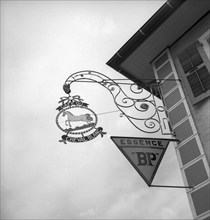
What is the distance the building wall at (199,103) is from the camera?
227 inches

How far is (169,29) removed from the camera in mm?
7602

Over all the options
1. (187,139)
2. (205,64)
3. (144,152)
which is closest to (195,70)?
(205,64)

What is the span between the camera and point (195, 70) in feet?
21.9

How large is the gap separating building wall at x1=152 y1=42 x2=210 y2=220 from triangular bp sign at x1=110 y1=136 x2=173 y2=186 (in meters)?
0.78

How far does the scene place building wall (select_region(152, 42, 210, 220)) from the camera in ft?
17.2

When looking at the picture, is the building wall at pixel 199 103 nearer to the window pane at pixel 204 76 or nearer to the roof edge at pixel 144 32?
the window pane at pixel 204 76

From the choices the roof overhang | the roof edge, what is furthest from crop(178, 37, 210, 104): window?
the roof edge

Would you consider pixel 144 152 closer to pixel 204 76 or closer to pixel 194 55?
pixel 204 76

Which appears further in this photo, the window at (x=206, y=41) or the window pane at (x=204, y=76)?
the window at (x=206, y=41)

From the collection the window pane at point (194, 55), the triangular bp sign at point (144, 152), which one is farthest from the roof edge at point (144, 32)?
the triangular bp sign at point (144, 152)

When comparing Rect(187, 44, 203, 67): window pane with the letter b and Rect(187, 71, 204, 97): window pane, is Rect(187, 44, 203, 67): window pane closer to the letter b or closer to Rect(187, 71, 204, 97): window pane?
Rect(187, 71, 204, 97): window pane

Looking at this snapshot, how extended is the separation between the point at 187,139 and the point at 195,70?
1.68m

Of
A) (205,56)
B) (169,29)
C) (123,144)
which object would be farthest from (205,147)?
(169,29)

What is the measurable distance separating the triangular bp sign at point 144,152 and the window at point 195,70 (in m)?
1.63
